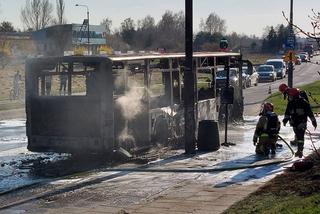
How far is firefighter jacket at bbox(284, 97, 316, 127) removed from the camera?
1575 cm

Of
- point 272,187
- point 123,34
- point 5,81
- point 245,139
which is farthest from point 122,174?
point 123,34

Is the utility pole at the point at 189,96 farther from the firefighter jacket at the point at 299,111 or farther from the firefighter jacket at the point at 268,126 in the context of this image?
the firefighter jacket at the point at 299,111

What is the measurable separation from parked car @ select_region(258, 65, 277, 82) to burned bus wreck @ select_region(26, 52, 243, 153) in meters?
42.7

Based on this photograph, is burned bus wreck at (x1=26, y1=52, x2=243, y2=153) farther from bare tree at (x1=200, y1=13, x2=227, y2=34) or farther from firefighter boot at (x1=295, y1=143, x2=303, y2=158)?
bare tree at (x1=200, y1=13, x2=227, y2=34)

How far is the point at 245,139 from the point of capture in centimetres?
1933

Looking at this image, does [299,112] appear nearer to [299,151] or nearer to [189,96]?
[299,151]

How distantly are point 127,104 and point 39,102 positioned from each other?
6.83 ft

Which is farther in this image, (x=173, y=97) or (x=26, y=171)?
(x=173, y=97)

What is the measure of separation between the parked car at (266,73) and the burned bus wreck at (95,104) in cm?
4267

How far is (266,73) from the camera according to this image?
5925cm

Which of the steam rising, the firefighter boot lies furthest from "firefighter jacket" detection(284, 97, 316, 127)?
the steam rising

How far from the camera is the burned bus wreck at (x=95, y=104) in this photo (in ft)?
49.3

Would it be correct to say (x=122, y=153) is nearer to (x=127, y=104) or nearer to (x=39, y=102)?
(x=127, y=104)

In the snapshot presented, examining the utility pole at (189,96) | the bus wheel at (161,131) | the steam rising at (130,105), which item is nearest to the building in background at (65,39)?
the bus wheel at (161,131)
